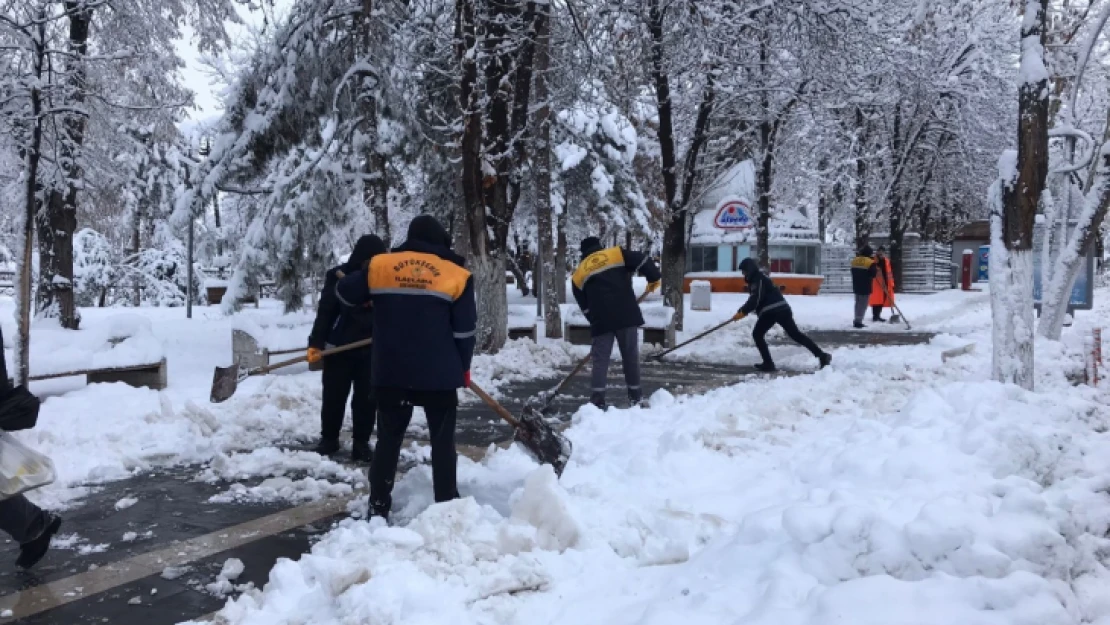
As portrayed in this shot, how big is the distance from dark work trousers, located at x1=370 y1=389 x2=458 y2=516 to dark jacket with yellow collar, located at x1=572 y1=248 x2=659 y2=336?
3452mm

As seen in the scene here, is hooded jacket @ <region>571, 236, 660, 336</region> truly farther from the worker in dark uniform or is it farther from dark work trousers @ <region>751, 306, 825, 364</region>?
dark work trousers @ <region>751, 306, 825, 364</region>

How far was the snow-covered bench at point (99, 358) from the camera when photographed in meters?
8.87

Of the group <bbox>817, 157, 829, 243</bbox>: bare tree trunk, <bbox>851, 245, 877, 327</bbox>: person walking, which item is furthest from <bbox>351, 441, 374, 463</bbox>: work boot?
<bbox>817, 157, 829, 243</bbox>: bare tree trunk

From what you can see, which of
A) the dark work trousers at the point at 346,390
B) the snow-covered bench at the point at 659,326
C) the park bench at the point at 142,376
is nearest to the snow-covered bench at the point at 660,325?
the snow-covered bench at the point at 659,326

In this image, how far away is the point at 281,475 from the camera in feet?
19.6

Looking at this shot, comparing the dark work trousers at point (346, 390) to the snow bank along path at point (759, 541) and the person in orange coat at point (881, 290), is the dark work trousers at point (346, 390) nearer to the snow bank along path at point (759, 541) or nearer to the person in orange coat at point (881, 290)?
the snow bank along path at point (759, 541)

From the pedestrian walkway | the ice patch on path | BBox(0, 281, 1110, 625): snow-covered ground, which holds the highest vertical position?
BBox(0, 281, 1110, 625): snow-covered ground

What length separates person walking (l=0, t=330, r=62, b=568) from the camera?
3.96 metres

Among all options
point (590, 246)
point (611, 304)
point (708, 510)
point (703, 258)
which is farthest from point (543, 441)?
point (703, 258)

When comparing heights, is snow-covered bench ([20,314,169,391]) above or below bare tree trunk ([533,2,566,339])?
below

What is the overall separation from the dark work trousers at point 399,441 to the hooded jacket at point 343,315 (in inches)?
56.8

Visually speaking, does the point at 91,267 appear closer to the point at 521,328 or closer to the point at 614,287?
the point at 521,328

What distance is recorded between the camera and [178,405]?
314 inches

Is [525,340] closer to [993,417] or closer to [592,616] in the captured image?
[993,417]
